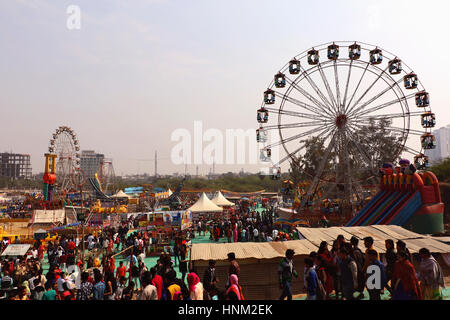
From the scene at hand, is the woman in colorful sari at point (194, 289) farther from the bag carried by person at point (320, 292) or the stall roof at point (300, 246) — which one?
the stall roof at point (300, 246)

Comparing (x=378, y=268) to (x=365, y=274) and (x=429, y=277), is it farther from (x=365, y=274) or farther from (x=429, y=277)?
(x=429, y=277)

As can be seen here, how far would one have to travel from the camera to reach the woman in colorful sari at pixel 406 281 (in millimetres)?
5066

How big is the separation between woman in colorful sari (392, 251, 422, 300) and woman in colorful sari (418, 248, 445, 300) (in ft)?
1.16

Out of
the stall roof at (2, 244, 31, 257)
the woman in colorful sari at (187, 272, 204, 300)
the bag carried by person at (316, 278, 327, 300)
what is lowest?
the stall roof at (2, 244, 31, 257)

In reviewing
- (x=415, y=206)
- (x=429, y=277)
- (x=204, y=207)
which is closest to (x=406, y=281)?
(x=429, y=277)

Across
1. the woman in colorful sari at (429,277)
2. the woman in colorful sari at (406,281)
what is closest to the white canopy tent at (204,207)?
the woman in colorful sari at (429,277)

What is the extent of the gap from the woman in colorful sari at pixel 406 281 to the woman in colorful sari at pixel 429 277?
0.35 metres

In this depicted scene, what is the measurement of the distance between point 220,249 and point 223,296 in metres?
3.22

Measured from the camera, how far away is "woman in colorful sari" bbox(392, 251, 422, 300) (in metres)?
5.07

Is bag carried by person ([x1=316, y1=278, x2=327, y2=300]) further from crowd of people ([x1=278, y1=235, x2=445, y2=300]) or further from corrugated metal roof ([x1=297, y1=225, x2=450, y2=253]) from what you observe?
corrugated metal roof ([x1=297, y1=225, x2=450, y2=253])

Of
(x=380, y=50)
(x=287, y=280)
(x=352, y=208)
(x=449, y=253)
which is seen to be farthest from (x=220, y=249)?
(x=380, y=50)

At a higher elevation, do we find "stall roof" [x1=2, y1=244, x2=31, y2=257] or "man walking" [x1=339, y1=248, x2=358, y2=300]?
"man walking" [x1=339, y1=248, x2=358, y2=300]

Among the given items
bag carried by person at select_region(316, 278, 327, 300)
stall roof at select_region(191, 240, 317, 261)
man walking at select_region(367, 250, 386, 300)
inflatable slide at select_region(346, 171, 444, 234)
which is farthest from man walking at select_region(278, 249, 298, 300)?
inflatable slide at select_region(346, 171, 444, 234)

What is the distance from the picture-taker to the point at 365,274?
593 cm
